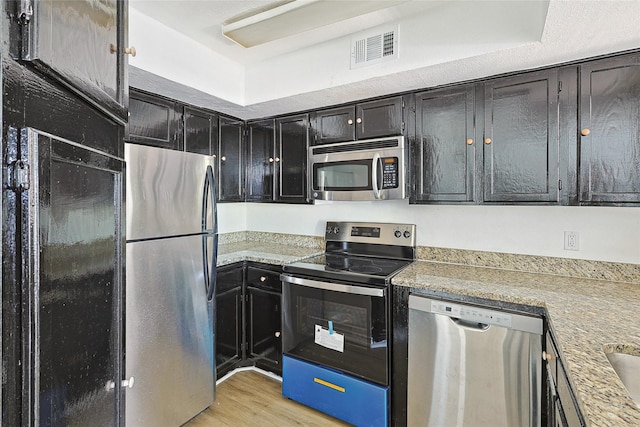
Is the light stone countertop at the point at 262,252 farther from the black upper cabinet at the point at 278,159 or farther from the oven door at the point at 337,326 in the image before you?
the black upper cabinet at the point at 278,159

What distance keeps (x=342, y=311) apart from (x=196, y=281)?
3.15 ft

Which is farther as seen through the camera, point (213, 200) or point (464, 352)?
point (213, 200)

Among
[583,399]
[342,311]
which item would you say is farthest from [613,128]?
[342,311]

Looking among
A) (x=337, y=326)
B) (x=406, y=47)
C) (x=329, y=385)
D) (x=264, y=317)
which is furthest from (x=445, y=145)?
(x=264, y=317)

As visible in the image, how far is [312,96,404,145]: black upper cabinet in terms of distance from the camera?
2395 millimetres

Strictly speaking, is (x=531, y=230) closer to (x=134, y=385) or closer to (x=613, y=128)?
(x=613, y=128)

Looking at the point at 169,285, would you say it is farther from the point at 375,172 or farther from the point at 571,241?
the point at 571,241

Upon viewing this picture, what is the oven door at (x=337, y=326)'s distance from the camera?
204 cm

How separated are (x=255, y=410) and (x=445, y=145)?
225 centimetres

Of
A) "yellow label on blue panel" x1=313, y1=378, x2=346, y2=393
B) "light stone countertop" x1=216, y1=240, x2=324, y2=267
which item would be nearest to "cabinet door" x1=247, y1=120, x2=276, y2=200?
"light stone countertop" x1=216, y1=240, x2=324, y2=267

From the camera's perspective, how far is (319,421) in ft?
7.31

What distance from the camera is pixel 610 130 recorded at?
1.75 metres

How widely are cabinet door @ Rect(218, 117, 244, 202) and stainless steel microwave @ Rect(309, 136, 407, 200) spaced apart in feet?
2.62

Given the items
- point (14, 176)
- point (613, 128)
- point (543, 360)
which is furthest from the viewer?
point (613, 128)
